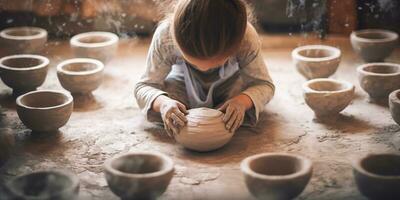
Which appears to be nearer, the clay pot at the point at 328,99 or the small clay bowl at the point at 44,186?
the small clay bowl at the point at 44,186

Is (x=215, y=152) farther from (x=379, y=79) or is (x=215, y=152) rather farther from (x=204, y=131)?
(x=379, y=79)

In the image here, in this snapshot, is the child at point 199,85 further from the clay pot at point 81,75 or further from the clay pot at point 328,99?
the clay pot at point 81,75

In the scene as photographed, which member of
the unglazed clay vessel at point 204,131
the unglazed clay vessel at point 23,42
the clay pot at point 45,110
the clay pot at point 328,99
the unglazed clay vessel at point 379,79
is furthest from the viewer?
the unglazed clay vessel at point 23,42

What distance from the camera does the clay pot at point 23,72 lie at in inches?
111

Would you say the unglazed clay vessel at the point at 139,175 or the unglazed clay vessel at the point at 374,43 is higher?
the unglazed clay vessel at the point at 374,43

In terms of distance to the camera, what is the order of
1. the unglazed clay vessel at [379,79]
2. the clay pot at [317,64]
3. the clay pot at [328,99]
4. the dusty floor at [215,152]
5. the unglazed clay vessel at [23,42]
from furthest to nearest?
the unglazed clay vessel at [23,42]
the clay pot at [317,64]
the unglazed clay vessel at [379,79]
the clay pot at [328,99]
the dusty floor at [215,152]

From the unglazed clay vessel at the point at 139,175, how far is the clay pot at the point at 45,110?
0.55 metres

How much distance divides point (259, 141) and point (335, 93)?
0.36m

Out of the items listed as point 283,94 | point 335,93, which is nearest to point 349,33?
point 283,94

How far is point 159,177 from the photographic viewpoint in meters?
1.93

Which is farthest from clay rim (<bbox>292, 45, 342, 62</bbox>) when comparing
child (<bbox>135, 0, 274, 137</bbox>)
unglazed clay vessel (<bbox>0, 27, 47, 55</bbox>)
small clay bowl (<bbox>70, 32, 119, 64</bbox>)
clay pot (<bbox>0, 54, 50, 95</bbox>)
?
unglazed clay vessel (<bbox>0, 27, 47, 55</bbox>)

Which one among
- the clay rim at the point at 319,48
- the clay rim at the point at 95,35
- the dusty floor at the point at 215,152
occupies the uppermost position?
the clay rim at the point at 95,35

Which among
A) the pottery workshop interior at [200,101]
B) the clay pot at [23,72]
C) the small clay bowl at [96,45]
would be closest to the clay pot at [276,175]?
the pottery workshop interior at [200,101]

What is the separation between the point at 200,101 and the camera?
2.59 metres
